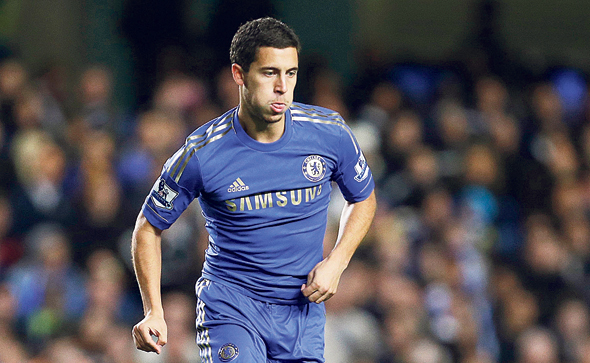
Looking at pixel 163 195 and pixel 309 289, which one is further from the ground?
pixel 163 195

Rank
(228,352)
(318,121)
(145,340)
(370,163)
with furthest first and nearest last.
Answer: (370,163), (318,121), (228,352), (145,340)

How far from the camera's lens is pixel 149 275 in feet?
12.7

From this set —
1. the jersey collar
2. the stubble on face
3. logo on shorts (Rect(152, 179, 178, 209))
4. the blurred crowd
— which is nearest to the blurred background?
the blurred crowd

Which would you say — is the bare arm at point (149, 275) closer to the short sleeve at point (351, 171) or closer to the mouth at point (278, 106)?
the mouth at point (278, 106)

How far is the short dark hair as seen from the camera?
3.68 meters

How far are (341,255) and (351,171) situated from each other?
42 cm

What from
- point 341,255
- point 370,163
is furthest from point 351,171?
point 370,163

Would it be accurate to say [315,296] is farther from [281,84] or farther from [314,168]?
[281,84]

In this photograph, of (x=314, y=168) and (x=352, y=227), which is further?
(x=352, y=227)

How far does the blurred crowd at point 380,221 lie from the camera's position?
7309 millimetres

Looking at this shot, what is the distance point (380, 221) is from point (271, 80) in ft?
15.7

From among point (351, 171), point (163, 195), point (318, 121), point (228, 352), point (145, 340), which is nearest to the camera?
point (145, 340)

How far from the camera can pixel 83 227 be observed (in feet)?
25.2

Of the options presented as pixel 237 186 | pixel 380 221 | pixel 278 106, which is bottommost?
pixel 380 221
